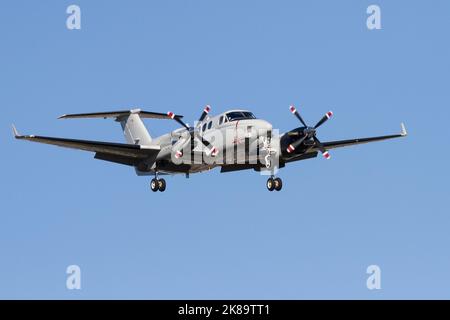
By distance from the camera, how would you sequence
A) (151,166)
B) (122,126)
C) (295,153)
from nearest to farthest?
(295,153), (151,166), (122,126)

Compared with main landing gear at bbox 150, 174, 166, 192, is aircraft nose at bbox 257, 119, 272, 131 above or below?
above

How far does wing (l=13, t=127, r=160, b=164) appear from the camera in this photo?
48934 millimetres

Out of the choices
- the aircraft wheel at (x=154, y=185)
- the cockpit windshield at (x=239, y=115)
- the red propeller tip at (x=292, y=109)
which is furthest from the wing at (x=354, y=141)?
the aircraft wheel at (x=154, y=185)

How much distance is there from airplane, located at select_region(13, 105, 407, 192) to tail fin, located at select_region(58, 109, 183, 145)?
2.7 inches

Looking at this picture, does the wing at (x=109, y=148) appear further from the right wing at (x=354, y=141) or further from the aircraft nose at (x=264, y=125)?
the right wing at (x=354, y=141)

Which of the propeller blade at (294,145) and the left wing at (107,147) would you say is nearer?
the propeller blade at (294,145)

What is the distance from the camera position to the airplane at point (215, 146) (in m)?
46.2

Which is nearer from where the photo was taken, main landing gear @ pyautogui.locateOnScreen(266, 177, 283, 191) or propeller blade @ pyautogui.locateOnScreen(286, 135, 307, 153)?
propeller blade @ pyautogui.locateOnScreen(286, 135, 307, 153)

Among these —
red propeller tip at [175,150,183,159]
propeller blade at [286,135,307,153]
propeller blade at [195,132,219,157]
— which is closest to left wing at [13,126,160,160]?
red propeller tip at [175,150,183,159]

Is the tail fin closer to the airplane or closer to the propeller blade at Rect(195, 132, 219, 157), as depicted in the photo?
the airplane

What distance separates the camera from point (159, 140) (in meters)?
52.5
